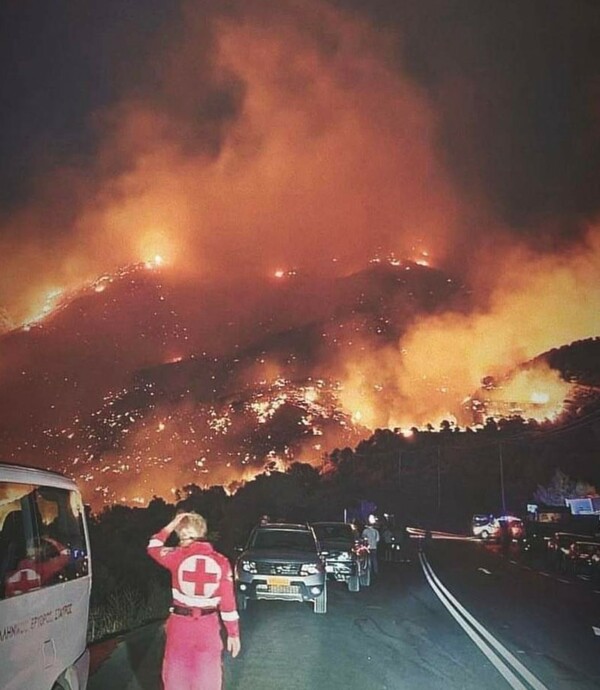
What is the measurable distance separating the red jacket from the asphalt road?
7.88 ft

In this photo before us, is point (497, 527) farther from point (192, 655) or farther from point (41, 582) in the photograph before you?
point (41, 582)

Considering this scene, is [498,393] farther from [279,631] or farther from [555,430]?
[279,631]

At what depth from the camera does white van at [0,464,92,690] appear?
161 inches

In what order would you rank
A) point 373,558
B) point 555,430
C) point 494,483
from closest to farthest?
point 373,558 < point 555,430 < point 494,483

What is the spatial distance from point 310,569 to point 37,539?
24.4 ft

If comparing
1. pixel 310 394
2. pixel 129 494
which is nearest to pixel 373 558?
pixel 129 494

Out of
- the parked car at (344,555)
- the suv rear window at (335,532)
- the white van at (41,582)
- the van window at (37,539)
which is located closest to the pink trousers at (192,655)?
the white van at (41,582)

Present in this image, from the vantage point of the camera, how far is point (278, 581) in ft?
37.5

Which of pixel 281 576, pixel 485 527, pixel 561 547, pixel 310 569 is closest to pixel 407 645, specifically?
pixel 310 569

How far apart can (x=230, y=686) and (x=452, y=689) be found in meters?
1.99

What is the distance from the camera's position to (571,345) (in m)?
41.8

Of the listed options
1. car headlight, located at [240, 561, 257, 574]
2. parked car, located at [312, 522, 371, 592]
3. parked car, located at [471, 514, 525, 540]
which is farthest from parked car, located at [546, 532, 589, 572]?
car headlight, located at [240, 561, 257, 574]

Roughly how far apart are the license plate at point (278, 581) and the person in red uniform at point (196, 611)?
21.3 feet

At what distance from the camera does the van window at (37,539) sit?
4.27m
